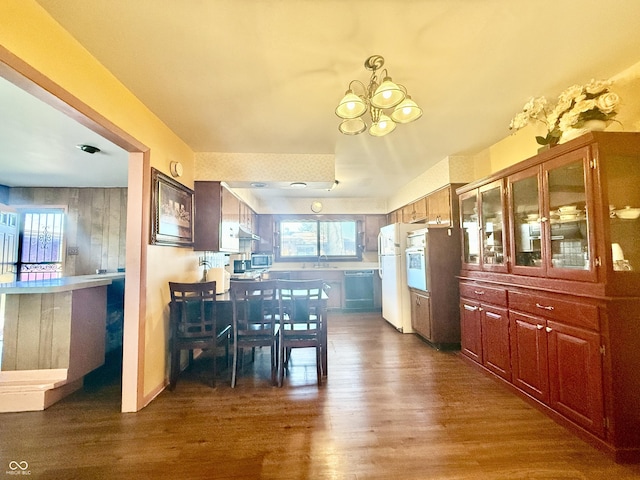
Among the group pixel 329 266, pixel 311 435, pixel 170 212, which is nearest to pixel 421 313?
pixel 311 435

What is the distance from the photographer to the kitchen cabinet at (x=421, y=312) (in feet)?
12.3

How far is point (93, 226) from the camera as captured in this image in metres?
4.88

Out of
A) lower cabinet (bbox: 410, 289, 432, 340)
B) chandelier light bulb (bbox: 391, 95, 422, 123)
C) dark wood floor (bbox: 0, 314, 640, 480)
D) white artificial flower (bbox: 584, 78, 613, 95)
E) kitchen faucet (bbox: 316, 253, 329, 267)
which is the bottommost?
dark wood floor (bbox: 0, 314, 640, 480)

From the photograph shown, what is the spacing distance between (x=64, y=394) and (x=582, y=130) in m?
4.51

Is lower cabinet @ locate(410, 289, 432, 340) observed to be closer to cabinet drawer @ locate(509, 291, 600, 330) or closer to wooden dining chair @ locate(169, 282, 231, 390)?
cabinet drawer @ locate(509, 291, 600, 330)

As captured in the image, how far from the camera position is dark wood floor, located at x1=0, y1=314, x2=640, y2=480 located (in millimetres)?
1599

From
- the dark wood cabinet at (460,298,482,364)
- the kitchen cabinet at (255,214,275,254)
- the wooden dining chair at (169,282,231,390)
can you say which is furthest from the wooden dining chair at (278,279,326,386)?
the kitchen cabinet at (255,214,275,254)

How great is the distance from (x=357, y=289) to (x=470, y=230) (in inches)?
124

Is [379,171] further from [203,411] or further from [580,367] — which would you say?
[203,411]

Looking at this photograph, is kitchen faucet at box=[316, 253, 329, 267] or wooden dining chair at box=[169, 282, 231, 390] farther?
kitchen faucet at box=[316, 253, 329, 267]

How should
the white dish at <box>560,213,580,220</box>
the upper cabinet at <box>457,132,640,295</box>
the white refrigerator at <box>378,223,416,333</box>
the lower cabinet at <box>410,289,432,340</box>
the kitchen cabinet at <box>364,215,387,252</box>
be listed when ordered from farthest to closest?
the kitchen cabinet at <box>364,215,387,252</box> < the white refrigerator at <box>378,223,416,333</box> < the lower cabinet at <box>410,289,432,340</box> < the white dish at <box>560,213,580,220</box> < the upper cabinet at <box>457,132,640,295</box>

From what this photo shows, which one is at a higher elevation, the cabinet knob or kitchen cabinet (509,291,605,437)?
the cabinet knob

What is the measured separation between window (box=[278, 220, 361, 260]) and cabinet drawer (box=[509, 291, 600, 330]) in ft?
13.7

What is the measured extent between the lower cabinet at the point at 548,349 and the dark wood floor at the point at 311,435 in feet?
0.54
